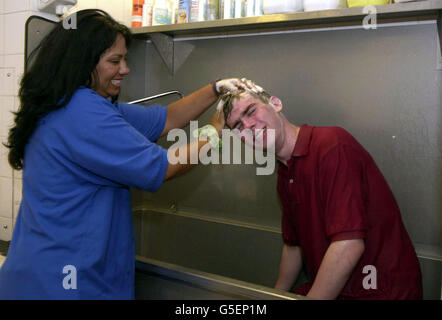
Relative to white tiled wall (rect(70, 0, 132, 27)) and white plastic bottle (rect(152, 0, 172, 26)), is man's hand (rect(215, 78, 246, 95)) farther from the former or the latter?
white tiled wall (rect(70, 0, 132, 27))

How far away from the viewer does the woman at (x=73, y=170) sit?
99 cm

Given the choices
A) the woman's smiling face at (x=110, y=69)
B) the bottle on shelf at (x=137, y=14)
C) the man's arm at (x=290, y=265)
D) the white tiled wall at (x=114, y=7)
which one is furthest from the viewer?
the bottle on shelf at (x=137, y=14)

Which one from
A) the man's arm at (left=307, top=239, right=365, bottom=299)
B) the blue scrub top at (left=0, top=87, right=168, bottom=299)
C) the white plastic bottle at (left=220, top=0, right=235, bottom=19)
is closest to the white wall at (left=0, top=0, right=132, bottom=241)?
the white plastic bottle at (left=220, top=0, right=235, bottom=19)

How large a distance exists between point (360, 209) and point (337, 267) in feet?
0.50

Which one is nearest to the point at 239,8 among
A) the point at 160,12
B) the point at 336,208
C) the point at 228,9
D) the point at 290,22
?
the point at 228,9

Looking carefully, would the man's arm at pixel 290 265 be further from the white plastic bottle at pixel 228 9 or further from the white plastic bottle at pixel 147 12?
the white plastic bottle at pixel 147 12

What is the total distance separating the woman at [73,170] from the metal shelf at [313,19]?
576 millimetres

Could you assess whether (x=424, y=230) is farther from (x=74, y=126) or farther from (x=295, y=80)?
(x=74, y=126)

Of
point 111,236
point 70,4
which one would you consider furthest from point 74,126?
point 70,4

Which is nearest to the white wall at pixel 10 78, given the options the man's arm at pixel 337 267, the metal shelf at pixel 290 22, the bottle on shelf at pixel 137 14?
the bottle on shelf at pixel 137 14

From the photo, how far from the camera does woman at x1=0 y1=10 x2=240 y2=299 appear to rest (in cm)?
99

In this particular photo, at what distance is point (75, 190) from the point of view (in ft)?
3.35

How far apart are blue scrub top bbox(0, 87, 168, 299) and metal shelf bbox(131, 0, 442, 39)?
70 centimetres

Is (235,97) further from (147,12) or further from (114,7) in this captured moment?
(114,7)
